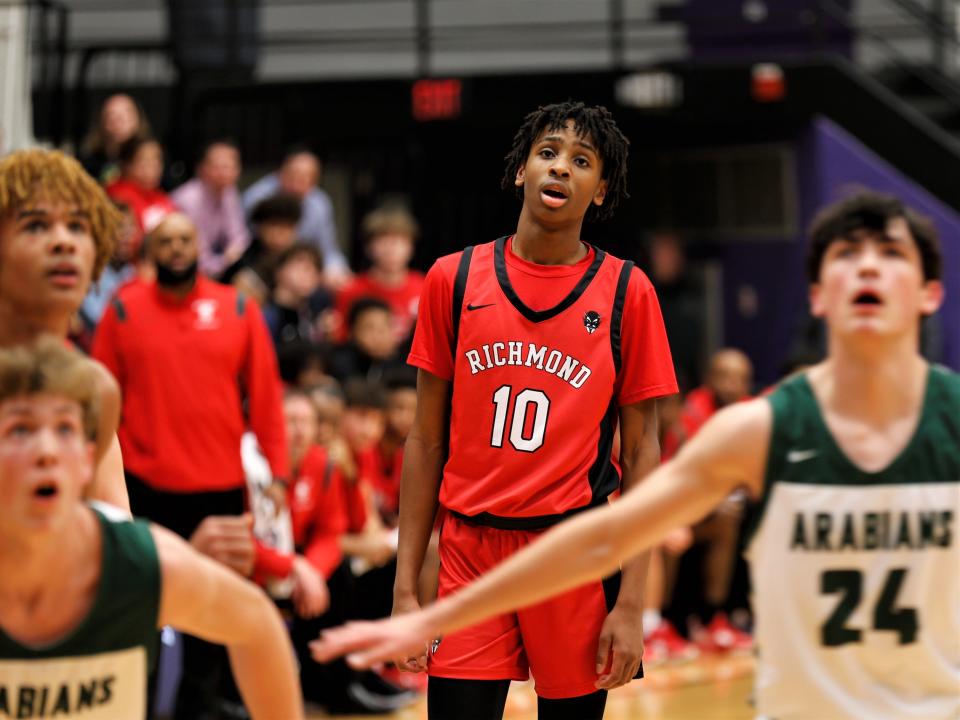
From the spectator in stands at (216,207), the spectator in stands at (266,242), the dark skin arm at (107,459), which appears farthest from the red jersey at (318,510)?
the dark skin arm at (107,459)

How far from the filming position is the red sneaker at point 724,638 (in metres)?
10.6

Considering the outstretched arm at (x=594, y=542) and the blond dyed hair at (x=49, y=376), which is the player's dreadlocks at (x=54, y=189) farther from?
the outstretched arm at (x=594, y=542)

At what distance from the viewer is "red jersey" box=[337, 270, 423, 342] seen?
10211mm

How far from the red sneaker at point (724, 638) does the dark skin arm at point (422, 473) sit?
6511mm

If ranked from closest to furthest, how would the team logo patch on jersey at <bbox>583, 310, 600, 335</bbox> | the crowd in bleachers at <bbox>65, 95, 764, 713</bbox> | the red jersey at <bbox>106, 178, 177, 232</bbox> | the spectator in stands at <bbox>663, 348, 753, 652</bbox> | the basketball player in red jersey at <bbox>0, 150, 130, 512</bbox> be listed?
the basketball player in red jersey at <bbox>0, 150, 130, 512</bbox>, the team logo patch on jersey at <bbox>583, 310, 600, 335</bbox>, the crowd in bleachers at <bbox>65, 95, 764, 713</bbox>, the red jersey at <bbox>106, 178, 177, 232</bbox>, the spectator in stands at <bbox>663, 348, 753, 652</bbox>

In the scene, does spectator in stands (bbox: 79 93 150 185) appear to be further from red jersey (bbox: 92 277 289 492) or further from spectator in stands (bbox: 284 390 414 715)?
red jersey (bbox: 92 277 289 492)

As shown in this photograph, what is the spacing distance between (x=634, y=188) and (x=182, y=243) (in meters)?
8.02

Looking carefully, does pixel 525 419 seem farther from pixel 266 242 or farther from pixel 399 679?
pixel 266 242

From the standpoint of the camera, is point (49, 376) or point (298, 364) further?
point (298, 364)

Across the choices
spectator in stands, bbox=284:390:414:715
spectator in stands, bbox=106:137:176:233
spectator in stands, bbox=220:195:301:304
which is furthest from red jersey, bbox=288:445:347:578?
spectator in stands, bbox=106:137:176:233

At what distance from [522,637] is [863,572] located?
123 cm

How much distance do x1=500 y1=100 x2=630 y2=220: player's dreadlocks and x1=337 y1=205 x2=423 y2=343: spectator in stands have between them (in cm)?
549

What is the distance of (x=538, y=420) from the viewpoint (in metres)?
4.26

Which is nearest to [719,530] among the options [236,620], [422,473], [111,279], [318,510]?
[318,510]
